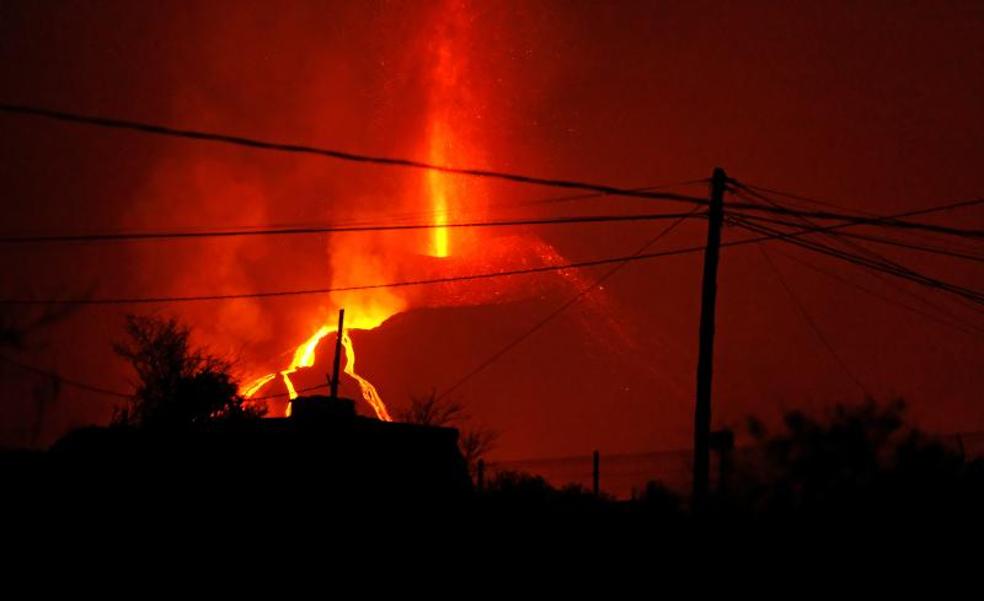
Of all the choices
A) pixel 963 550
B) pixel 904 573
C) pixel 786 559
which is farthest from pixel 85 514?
pixel 963 550

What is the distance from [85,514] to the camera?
685 inches

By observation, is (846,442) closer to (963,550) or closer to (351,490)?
(963,550)

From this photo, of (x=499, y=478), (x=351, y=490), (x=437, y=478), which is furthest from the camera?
(x=499, y=478)

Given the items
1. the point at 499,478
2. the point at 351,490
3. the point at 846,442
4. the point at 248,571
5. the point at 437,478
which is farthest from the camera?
the point at 499,478

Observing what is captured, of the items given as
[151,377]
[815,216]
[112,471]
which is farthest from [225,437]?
[151,377]

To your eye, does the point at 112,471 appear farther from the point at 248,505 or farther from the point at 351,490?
the point at 351,490

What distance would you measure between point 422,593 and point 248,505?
11.7 feet

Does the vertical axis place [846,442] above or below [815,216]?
below

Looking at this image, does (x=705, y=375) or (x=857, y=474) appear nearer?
(x=705, y=375)

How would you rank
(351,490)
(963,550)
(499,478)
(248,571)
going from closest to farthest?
1. (248,571)
2. (963,550)
3. (351,490)
4. (499,478)

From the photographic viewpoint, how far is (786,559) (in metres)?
18.0

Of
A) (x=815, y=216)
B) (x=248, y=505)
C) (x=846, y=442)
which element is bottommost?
(x=248, y=505)

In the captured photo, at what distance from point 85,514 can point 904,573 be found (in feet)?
43.2

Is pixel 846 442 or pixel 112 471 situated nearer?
pixel 112 471
